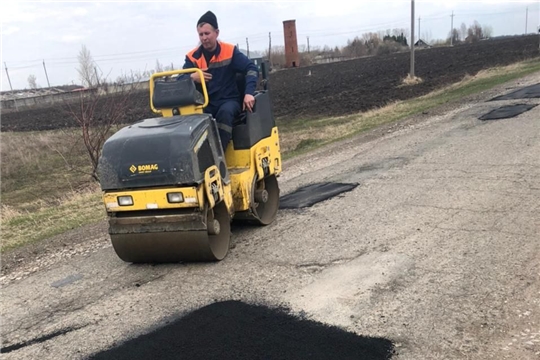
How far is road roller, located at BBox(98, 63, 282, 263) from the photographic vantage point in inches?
171

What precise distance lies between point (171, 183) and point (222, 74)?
1.73m

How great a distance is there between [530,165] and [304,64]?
76488mm

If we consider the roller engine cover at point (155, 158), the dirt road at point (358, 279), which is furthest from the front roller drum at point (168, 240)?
the roller engine cover at point (155, 158)

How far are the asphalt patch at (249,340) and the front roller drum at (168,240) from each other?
80cm

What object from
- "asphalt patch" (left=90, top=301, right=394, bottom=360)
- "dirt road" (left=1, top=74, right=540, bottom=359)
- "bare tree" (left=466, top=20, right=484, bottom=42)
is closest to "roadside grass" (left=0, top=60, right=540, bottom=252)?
"dirt road" (left=1, top=74, right=540, bottom=359)

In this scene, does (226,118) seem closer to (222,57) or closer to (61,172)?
(222,57)

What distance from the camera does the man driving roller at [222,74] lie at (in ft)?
17.5

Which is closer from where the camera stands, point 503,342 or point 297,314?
point 503,342

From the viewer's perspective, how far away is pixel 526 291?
378 cm

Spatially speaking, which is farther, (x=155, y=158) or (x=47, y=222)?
(x=47, y=222)

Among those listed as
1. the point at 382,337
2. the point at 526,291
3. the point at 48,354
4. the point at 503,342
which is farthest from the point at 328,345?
the point at 48,354

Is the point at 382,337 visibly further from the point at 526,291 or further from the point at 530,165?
the point at 530,165

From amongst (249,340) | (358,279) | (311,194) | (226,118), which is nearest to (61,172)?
Result: (311,194)

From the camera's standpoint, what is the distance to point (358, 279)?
4.26m
